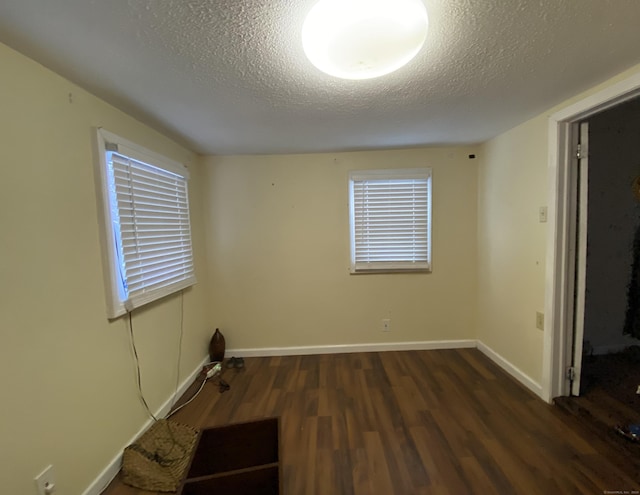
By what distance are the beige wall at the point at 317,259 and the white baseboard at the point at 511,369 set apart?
0.70 ft

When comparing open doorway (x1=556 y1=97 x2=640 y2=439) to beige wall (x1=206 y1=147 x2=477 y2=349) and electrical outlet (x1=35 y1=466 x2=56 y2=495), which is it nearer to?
beige wall (x1=206 y1=147 x2=477 y2=349)

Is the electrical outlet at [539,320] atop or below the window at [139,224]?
below

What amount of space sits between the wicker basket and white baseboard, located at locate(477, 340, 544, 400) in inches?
96.7

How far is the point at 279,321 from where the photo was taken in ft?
9.92

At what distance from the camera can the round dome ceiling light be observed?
0.92 metres

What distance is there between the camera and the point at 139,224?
1.83 meters

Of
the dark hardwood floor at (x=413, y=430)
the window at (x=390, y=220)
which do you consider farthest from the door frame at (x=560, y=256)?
the window at (x=390, y=220)

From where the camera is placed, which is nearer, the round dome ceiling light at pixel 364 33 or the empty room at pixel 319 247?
the round dome ceiling light at pixel 364 33

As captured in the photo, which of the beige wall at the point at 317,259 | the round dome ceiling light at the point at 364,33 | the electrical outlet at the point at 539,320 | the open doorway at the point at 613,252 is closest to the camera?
the round dome ceiling light at the point at 364,33

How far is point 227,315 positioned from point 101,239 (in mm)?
1664

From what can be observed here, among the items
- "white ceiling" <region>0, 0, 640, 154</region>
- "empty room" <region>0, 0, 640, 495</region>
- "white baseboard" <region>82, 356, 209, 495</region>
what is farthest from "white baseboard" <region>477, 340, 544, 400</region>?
"white baseboard" <region>82, 356, 209, 495</region>

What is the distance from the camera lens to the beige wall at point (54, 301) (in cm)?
111

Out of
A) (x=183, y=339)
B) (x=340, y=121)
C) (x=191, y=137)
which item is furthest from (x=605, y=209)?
(x=183, y=339)

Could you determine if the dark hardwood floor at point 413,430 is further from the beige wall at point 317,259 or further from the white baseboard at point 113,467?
the beige wall at point 317,259
